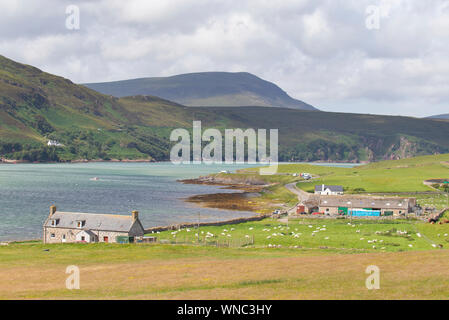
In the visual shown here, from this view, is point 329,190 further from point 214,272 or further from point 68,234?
point 214,272

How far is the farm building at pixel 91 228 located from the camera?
74.9 meters

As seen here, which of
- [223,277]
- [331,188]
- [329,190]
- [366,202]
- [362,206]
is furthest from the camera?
[331,188]

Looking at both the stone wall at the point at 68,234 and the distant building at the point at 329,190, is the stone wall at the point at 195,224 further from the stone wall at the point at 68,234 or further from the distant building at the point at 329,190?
the distant building at the point at 329,190

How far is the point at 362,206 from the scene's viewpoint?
4643 inches

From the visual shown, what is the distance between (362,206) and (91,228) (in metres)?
65.4

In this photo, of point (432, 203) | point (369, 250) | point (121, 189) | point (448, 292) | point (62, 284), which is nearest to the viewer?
point (448, 292)

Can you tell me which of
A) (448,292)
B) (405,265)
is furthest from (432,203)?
(448,292)

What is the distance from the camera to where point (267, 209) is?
134125 mm

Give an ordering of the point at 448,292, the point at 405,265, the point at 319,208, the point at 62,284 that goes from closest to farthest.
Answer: the point at 448,292
the point at 62,284
the point at 405,265
the point at 319,208

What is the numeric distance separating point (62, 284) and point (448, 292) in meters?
27.0

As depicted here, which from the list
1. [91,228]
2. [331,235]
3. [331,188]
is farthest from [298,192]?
[91,228]

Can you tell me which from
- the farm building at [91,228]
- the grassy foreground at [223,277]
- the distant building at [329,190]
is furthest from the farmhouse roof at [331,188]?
the grassy foreground at [223,277]
